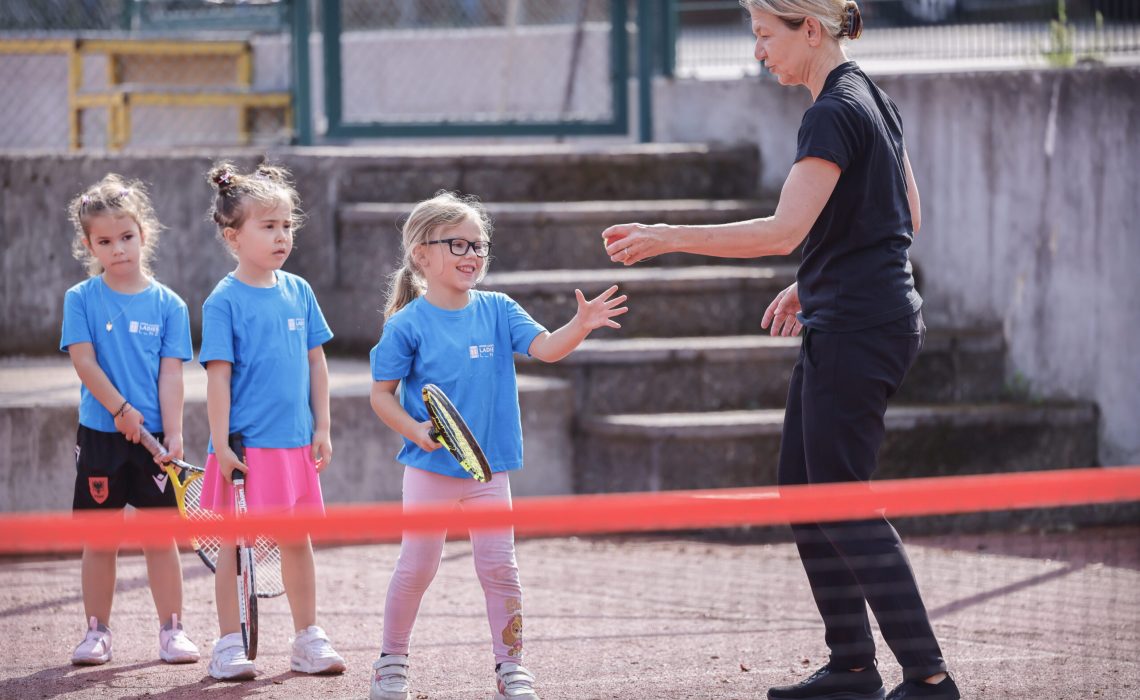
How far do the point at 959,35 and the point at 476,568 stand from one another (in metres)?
5.85

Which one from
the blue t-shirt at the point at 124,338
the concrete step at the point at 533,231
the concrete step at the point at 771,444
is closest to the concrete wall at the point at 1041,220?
the concrete step at the point at 771,444

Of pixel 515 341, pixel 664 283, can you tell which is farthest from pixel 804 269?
pixel 664 283

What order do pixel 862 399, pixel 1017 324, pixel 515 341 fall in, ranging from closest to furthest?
pixel 862 399
pixel 515 341
pixel 1017 324

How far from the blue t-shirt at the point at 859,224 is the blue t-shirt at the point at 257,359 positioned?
5.47ft

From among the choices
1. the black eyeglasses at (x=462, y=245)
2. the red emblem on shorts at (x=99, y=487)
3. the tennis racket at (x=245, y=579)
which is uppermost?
the black eyeglasses at (x=462, y=245)

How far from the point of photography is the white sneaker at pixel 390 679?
14.0 ft

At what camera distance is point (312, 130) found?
924 cm

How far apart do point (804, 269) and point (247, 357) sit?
5.73 feet

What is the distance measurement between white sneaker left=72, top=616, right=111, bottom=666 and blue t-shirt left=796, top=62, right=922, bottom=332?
2.50 metres

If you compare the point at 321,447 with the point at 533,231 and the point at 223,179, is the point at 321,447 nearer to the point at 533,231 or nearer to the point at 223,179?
the point at 223,179

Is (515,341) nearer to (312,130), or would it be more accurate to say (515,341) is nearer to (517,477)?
(517,477)

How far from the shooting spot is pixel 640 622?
213 inches

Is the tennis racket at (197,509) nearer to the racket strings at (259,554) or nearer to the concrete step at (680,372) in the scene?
the racket strings at (259,554)

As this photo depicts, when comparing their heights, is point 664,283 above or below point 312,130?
below
